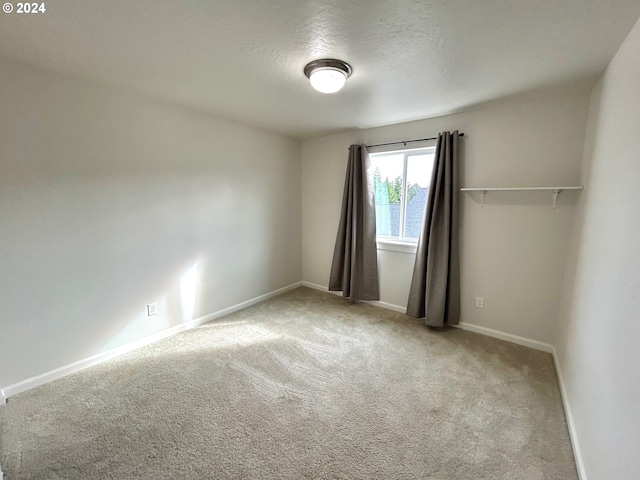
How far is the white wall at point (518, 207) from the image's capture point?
2281 millimetres

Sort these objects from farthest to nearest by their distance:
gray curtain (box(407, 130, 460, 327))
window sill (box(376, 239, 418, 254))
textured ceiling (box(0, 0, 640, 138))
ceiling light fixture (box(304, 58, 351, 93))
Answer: window sill (box(376, 239, 418, 254)) < gray curtain (box(407, 130, 460, 327)) < ceiling light fixture (box(304, 58, 351, 93)) < textured ceiling (box(0, 0, 640, 138))

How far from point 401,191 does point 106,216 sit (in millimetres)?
2991

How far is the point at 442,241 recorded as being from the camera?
282 centimetres

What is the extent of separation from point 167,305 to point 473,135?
350 cm

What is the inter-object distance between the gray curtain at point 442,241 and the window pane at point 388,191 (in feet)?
1.73

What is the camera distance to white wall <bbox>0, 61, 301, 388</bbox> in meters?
1.84

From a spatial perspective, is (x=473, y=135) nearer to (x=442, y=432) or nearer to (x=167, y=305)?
(x=442, y=432)

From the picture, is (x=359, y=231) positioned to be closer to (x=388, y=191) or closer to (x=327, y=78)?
(x=388, y=191)

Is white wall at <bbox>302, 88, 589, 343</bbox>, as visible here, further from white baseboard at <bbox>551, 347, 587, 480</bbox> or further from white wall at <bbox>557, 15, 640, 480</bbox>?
white baseboard at <bbox>551, 347, 587, 480</bbox>

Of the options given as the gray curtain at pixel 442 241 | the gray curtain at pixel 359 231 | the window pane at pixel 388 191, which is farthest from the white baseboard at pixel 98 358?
the gray curtain at pixel 442 241

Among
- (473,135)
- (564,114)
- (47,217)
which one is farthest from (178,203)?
(564,114)

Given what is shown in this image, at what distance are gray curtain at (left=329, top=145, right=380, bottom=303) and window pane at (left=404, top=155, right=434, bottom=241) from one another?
422mm

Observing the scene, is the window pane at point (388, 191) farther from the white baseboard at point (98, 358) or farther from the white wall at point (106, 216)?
the white baseboard at point (98, 358)

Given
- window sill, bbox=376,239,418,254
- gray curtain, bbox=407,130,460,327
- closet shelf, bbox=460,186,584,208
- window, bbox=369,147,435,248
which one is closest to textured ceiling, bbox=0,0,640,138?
gray curtain, bbox=407,130,460,327
